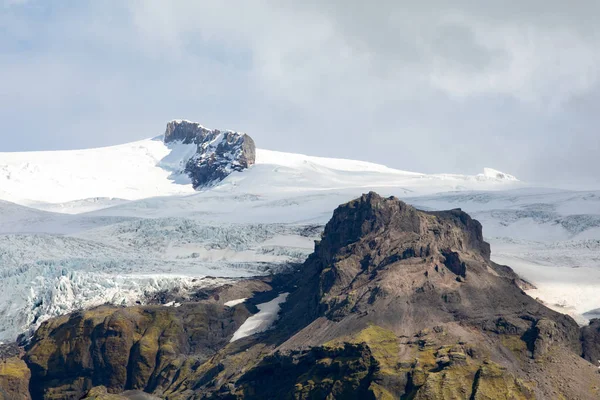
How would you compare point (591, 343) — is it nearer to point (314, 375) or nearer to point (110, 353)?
point (314, 375)

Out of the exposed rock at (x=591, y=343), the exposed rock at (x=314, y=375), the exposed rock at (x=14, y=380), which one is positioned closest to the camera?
the exposed rock at (x=314, y=375)

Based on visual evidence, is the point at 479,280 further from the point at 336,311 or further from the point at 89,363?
the point at 89,363

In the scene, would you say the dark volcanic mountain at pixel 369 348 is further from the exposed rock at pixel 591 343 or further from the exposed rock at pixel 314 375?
the exposed rock at pixel 591 343

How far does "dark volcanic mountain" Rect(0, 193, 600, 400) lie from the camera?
480 ft

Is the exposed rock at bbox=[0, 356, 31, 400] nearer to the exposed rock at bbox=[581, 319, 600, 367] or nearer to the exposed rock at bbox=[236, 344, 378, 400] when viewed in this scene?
the exposed rock at bbox=[236, 344, 378, 400]

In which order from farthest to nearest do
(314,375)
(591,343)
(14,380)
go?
1. (14,380)
2. (591,343)
3. (314,375)

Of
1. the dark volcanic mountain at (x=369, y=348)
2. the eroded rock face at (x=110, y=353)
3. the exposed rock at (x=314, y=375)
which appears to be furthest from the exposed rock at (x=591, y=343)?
the eroded rock face at (x=110, y=353)

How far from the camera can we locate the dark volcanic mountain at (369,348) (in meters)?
146

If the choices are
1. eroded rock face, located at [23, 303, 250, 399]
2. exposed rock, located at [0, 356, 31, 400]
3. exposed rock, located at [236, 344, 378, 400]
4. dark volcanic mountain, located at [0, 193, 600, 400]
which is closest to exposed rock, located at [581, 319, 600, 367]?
dark volcanic mountain, located at [0, 193, 600, 400]

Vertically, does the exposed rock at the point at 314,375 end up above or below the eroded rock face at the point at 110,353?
above

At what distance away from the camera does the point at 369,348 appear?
153500mm

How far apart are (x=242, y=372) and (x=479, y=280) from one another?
49351 mm

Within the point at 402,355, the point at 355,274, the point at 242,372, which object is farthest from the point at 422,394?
the point at 355,274

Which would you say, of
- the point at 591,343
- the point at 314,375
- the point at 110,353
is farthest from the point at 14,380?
the point at 591,343
